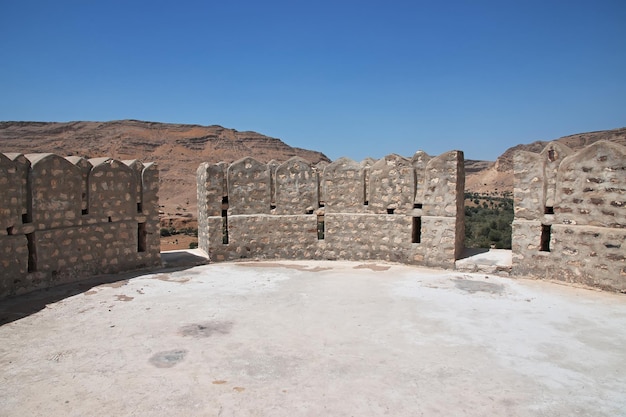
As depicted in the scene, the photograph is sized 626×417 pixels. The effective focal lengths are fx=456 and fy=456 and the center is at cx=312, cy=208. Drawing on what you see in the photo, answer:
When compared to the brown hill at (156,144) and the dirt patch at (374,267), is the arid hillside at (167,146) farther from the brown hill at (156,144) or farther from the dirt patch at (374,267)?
the dirt patch at (374,267)

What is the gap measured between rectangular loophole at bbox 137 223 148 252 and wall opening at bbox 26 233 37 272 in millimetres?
2301

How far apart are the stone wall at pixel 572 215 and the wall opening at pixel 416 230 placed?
219 cm

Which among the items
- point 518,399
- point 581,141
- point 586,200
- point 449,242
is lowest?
point 518,399

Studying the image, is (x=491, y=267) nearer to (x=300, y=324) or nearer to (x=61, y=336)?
(x=300, y=324)

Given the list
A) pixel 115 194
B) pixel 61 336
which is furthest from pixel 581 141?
pixel 61 336

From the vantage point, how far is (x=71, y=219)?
916 cm

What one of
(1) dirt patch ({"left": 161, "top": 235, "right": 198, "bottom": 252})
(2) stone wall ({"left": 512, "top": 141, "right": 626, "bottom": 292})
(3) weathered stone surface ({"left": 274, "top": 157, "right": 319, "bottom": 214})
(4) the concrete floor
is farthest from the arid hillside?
(2) stone wall ({"left": 512, "top": 141, "right": 626, "bottom": 292})

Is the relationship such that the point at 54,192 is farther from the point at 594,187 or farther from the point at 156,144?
the point at 156,144

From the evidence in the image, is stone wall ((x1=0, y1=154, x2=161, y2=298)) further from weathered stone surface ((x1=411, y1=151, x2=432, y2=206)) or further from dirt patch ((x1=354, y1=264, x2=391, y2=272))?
weathered stone surface ((x1=411, y1=151, x2=432, y2=206))

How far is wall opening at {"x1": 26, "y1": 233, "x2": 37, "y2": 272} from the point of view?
8461 millimetres

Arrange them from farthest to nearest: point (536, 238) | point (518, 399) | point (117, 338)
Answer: point (536, 238) → point (117, 338) → point (518, 399)

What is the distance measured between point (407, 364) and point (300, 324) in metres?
1.92

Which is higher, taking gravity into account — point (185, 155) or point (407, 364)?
point (185, 155)

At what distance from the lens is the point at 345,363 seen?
17.8 ft
